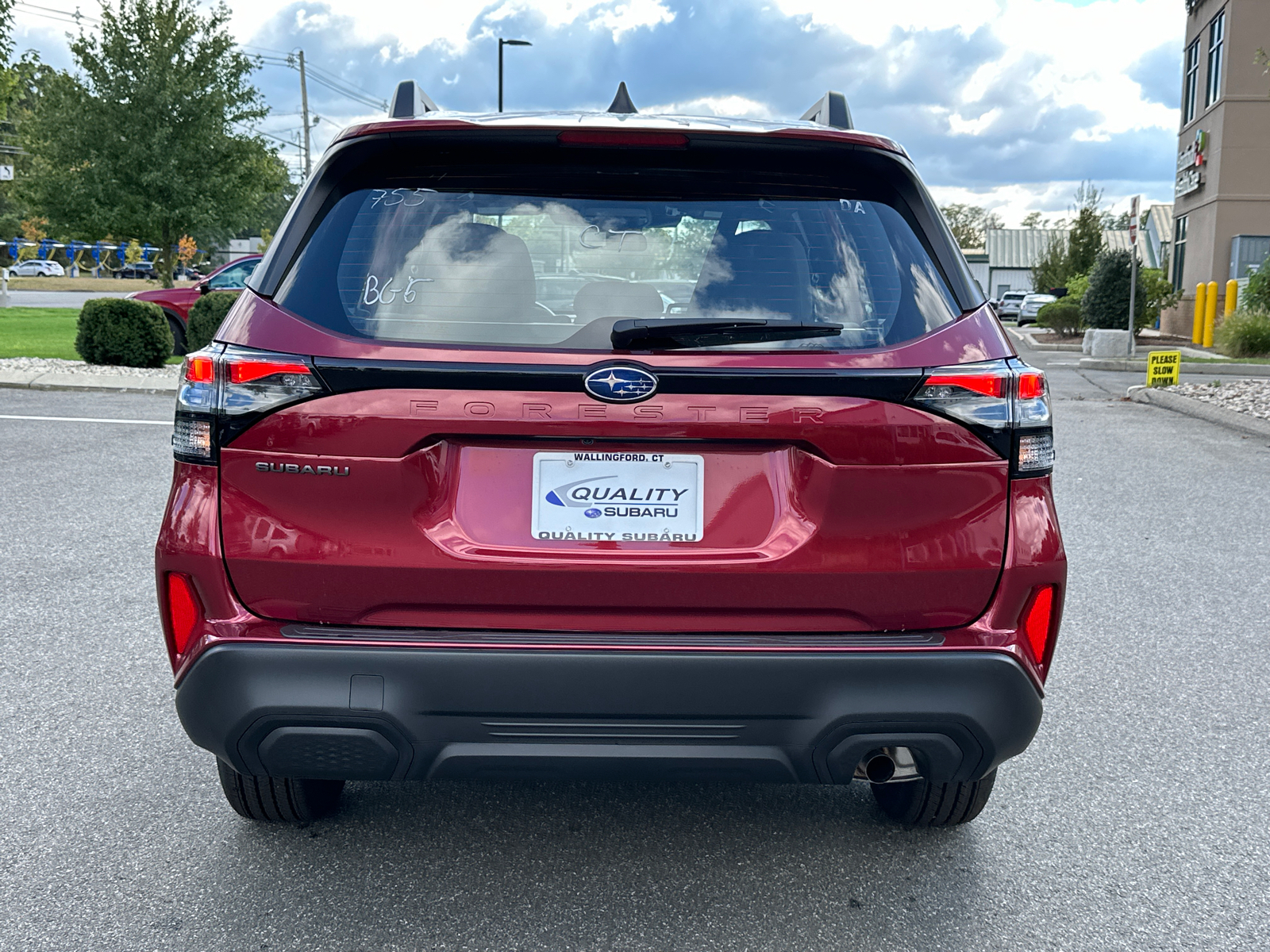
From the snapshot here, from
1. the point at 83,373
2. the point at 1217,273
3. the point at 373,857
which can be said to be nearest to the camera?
the point at 373,857

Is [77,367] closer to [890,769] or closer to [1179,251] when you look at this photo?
[890,769]

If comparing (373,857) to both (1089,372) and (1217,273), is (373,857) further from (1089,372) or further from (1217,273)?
(1217,273)

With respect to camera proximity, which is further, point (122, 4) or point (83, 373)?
point (122, 4)

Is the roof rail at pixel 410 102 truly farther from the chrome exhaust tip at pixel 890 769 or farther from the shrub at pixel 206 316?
the shrub at pixel 206 316

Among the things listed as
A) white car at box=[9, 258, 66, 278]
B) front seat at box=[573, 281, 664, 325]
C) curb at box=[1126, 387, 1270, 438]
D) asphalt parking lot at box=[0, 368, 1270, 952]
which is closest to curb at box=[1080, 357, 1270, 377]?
curb at box=[1126, 387, 1270, 438]

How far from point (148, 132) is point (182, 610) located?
30.8 metres

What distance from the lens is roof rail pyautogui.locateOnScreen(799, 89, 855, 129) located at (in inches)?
120

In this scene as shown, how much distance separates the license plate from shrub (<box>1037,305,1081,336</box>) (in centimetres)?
3406

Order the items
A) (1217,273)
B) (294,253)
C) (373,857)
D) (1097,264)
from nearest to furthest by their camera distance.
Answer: (294,253)
(373,857)
(1097,264)
(1217,273)

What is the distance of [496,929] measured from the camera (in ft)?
8.93

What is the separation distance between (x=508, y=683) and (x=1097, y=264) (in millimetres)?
29988

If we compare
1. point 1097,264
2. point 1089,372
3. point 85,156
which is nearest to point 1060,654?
point 1089,372

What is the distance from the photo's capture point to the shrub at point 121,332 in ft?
50.8

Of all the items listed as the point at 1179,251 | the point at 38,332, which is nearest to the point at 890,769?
the point at 38,332
